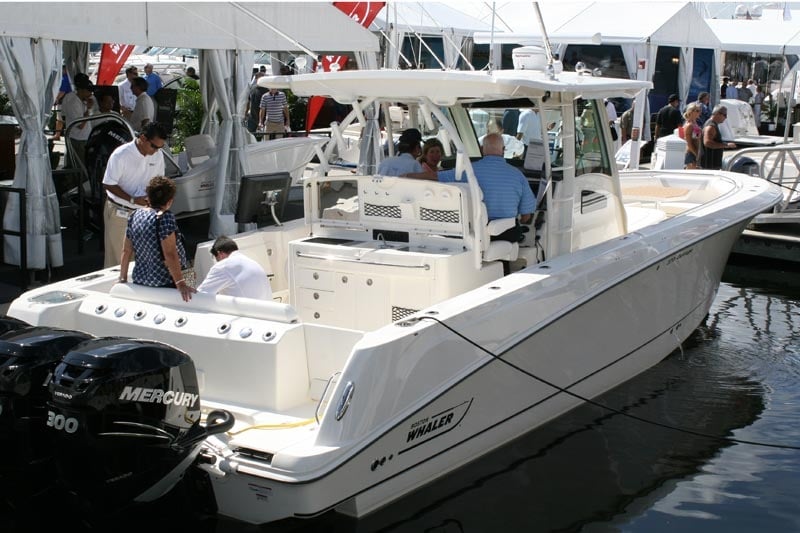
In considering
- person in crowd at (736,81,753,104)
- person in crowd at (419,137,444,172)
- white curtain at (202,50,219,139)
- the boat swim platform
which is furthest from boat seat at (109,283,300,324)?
person in crowd at (736,81,753,104)

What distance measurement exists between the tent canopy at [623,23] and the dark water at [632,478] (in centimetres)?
1188

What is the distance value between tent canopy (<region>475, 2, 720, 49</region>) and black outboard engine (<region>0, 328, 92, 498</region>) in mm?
14569

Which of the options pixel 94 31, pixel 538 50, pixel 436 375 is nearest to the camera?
pixel 436 375

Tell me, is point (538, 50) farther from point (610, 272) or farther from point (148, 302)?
point (148, 302)

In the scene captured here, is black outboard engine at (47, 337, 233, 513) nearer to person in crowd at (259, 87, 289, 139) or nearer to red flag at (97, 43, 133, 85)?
red flag at (97, 43, 133, 85)

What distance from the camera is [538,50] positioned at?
266 inches

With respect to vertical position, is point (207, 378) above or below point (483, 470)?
above

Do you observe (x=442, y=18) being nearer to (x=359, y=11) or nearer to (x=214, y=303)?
(x=359, y=11)

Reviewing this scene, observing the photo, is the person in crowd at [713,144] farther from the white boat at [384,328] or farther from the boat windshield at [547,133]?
the boat windshield at [547,133]

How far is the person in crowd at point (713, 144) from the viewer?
12.9 m

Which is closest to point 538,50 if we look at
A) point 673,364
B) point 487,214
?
point 487,214

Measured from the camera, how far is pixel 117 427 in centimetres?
414

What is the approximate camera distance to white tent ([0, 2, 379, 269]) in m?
8.11

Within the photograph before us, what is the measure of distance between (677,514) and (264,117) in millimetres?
13253
